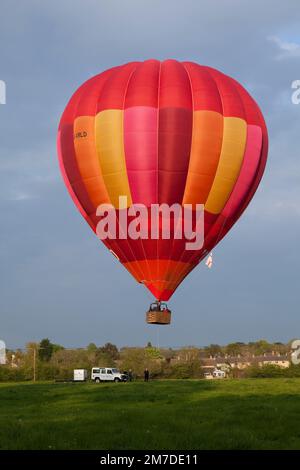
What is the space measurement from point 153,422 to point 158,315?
15.3 m

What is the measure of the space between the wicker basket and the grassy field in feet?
18.4

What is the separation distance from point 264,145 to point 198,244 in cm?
703

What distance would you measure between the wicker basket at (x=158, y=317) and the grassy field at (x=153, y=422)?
5601 millimetres

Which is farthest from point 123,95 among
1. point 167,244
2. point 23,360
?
point 23,360

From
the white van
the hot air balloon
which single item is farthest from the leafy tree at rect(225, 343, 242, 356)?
the hot air balloon

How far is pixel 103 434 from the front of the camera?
17906 mm

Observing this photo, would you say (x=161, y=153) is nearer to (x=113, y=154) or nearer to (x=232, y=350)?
(x=113, y=154)

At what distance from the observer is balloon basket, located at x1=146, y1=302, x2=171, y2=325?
3538 cm

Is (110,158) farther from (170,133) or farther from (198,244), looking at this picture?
(198,244)

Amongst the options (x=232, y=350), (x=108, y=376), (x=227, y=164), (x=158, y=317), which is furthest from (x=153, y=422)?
(x=232, y=350)

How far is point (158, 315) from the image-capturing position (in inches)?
1396

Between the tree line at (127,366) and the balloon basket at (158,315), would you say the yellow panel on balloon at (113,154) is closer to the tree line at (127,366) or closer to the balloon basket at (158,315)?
the balloon basket at (158,315)

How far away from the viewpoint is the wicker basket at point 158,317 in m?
35.4

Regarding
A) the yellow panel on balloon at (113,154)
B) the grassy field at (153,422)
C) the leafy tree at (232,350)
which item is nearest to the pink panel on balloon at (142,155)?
the yellow panel on balloon at (113,154)
